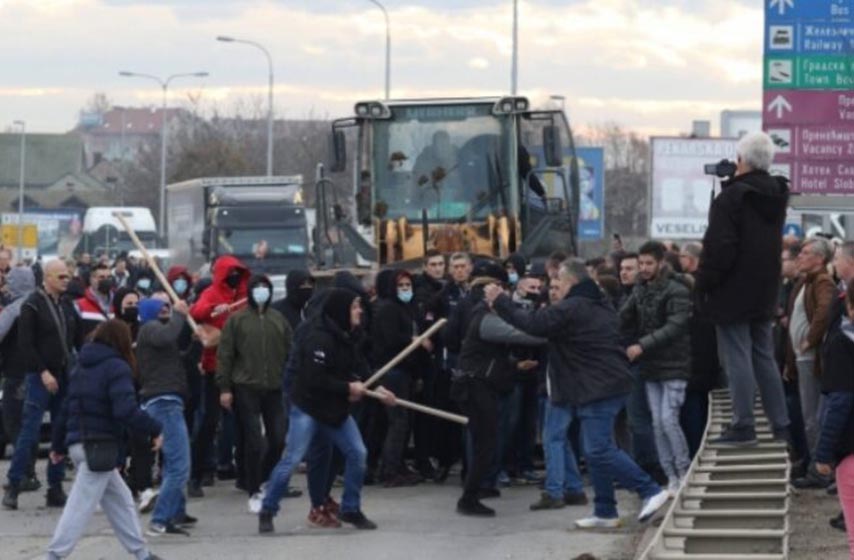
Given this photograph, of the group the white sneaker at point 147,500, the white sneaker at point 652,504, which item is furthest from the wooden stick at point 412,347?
the white sneaker at point 652,504

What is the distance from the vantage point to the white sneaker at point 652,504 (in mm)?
14570

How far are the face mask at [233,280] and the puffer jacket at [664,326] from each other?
364cm

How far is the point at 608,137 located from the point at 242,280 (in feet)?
331

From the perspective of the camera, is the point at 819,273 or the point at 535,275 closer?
the point at 819,273

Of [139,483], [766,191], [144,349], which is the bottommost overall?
[139,483]

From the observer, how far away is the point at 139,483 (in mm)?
16875

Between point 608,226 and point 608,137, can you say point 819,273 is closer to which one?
point 608,226

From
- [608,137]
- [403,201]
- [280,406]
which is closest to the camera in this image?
[280,406]

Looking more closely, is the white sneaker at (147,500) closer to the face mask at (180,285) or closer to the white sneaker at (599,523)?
the face mask at (180,285)

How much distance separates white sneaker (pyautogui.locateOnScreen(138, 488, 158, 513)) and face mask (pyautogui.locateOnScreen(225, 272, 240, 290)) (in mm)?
1881

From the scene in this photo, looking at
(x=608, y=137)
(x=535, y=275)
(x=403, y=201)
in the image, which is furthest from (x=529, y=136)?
(x=608, y=137)

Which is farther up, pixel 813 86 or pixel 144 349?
pixel 813 86

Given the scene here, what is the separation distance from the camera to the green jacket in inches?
656

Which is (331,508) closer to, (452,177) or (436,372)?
(436,372)
